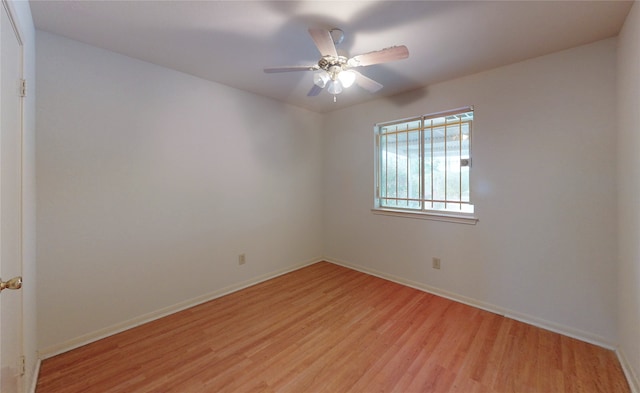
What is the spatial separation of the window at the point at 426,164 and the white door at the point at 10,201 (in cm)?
326

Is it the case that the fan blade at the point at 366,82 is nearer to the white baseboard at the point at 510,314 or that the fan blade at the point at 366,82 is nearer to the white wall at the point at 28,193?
the white wall at the point at 28,193

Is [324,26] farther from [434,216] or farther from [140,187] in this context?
[434,216]

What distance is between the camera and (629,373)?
168 centimetres

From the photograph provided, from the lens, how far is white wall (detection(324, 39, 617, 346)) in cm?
204

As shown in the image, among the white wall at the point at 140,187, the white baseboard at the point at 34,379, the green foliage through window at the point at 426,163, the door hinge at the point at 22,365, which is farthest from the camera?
the green foliage through window at the point at 426,163

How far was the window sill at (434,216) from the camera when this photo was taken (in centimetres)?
271

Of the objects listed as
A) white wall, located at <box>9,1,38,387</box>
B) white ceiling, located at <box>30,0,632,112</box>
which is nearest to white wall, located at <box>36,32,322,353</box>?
white wall, located at <box>9,1,38,387</box>

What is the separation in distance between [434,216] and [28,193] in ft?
11.5

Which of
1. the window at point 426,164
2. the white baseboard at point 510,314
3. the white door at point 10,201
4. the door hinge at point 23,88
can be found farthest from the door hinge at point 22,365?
the window at point 426,164

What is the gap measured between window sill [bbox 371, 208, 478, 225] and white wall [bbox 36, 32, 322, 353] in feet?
5.00

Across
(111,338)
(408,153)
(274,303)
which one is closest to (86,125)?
(111,338)

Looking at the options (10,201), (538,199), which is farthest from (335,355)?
(538,199)

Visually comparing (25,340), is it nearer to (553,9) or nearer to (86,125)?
(86,125)

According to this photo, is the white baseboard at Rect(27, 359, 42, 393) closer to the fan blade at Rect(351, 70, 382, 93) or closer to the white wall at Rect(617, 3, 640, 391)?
the fan blade at Rect(351, 70, 382, 93)
